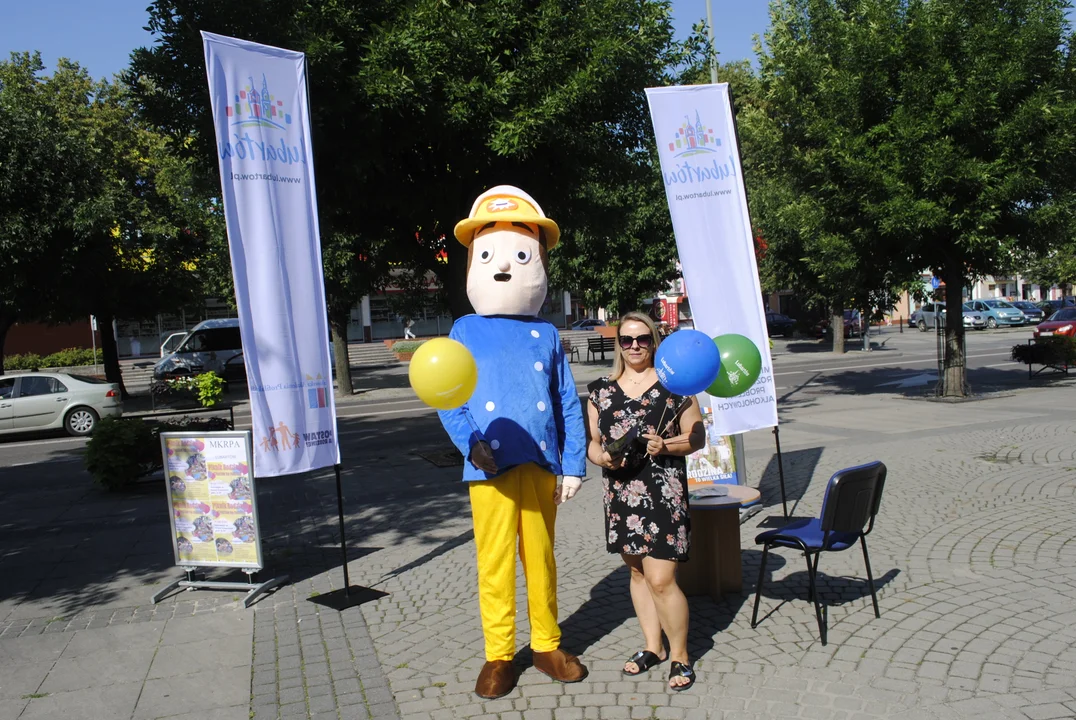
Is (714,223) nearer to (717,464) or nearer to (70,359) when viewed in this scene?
(717,464)

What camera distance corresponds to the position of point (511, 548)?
4.10 meters

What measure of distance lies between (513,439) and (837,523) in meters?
1.79

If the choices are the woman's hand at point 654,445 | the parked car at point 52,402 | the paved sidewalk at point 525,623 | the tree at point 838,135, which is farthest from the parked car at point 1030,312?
the woman's hand at point 654,445

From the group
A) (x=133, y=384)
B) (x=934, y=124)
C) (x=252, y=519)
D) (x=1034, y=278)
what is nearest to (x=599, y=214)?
(x=934, y=124)

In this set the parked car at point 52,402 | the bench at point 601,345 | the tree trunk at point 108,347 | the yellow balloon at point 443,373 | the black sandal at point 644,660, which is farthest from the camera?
the bench at point 601,345

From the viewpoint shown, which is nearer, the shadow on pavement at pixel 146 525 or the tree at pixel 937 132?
the shadow on pavement at pixel 146 525

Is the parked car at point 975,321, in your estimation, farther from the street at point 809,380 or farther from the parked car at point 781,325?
the parked car at point 781,325

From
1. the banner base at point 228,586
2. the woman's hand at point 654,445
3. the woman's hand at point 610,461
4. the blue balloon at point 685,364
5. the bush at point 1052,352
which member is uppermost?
the blue balloon at point 685,364

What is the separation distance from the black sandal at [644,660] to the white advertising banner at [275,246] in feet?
8.04

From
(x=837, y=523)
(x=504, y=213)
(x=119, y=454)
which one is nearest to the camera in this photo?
(x=837, y=523)

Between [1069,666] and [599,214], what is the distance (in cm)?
854

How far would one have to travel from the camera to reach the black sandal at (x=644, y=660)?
13.7 feet

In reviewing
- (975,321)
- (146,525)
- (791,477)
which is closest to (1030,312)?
(975,321)

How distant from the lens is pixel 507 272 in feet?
14.3
